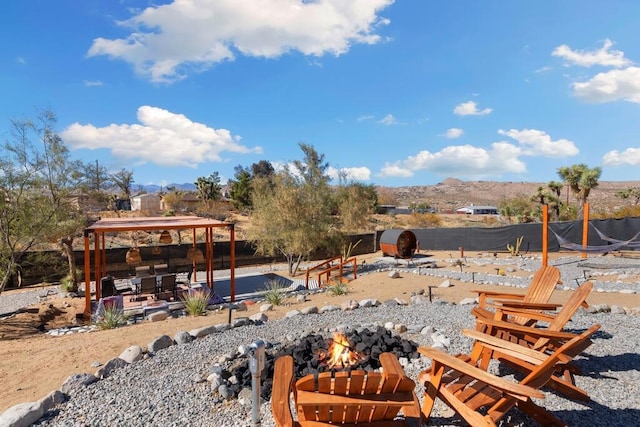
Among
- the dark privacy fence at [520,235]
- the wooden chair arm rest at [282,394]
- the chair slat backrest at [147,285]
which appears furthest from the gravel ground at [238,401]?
the dark privacy fence at [520,235]

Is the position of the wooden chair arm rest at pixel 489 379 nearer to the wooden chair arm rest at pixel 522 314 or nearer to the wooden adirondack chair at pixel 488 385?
the wooden adirondack chair at pixel 488 385

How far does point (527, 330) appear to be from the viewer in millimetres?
2926

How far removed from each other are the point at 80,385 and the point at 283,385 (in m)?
2.43

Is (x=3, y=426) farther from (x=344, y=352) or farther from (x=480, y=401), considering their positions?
(x=480, y=401)

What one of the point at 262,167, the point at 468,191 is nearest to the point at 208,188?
the point at 262,167

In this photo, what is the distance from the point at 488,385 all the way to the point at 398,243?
43.7 feet

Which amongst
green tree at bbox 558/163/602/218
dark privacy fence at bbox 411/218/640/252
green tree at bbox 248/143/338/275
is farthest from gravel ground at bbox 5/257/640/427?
green tree at bbox 558/163/602/218

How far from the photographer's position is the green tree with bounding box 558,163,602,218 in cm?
2205

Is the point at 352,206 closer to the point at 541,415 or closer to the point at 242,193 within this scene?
the point at 242,193

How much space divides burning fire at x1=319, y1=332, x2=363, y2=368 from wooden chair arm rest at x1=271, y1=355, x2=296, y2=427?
1496mm

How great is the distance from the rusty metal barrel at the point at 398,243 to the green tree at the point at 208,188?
2081 cm

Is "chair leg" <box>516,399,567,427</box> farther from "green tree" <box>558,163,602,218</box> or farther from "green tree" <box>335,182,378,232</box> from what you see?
"green tree" <box>558,163,602,218</box>

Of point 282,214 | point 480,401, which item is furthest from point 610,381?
point 282,214

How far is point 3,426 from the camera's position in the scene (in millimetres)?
2688
